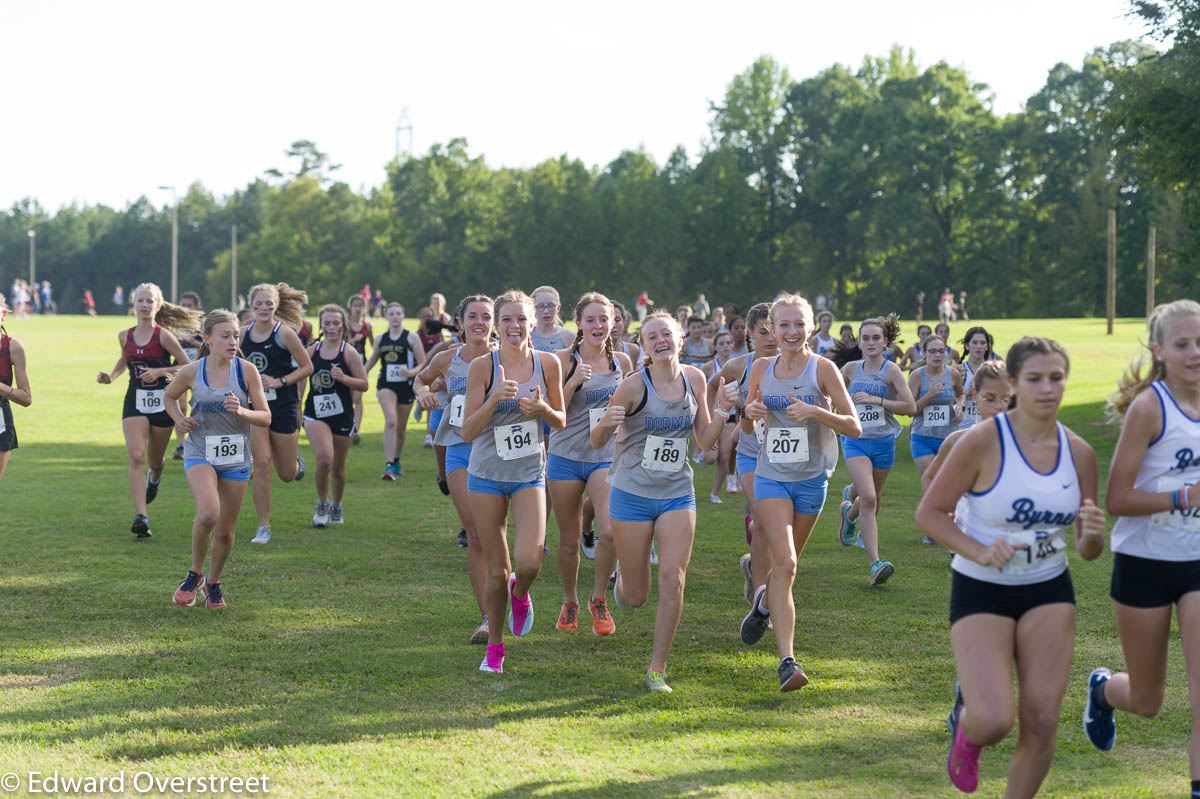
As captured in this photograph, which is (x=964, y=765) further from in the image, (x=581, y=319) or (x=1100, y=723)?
(x=581, y=319)

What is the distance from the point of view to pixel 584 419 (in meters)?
8.20

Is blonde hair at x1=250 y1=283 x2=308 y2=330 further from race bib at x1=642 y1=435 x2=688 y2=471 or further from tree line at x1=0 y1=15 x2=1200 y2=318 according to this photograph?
tree line at x1=0 y1=15 x2=1200 y2=318

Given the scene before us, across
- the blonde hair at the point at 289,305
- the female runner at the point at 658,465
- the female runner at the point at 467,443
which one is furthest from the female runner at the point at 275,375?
the female runner at the point at 658,465

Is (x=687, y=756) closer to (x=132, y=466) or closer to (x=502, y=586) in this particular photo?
(x=502, y=586)

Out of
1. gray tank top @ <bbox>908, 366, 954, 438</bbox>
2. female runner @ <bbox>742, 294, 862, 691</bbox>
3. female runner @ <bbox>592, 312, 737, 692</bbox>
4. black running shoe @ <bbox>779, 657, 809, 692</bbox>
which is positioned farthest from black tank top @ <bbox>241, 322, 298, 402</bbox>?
black running shoe @ <bbox>779, 657, 809, 692</bbox>

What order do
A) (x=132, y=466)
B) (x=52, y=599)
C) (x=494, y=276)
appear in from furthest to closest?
1. (x=494, y=276)
2. (x=132, y=466)
3. (x=52, y=599)

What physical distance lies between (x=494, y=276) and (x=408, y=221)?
8475mm

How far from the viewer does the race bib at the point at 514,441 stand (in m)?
7.09

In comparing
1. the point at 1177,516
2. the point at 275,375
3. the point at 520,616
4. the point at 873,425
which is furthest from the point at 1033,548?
the point at 275,375

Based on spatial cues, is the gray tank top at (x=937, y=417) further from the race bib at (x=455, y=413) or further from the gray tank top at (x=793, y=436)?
the race bib at (x=455, y=413)

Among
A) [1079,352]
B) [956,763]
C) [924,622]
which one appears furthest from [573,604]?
[1079,352]

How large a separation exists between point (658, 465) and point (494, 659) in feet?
4.80

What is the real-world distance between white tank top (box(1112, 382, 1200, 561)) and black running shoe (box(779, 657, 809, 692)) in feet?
7.18

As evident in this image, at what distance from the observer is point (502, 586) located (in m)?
7.14
